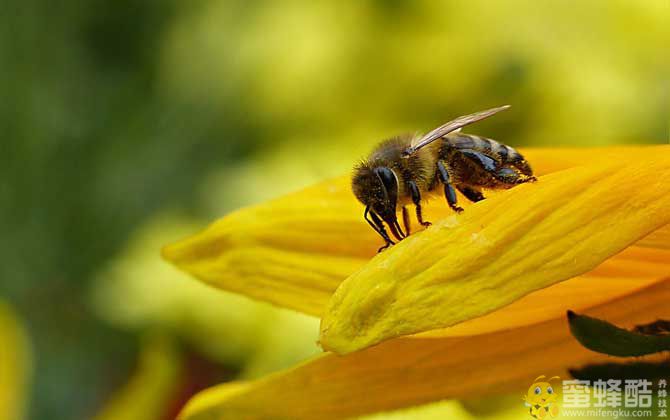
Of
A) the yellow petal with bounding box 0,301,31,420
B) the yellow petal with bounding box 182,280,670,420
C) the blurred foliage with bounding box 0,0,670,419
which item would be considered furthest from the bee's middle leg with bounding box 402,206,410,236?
the blurred foliage with bounding box 0,0,670,419

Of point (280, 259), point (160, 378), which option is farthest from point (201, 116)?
point (280, 259)

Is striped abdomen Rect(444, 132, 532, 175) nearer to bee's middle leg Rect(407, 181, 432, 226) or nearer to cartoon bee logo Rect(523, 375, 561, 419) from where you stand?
bee's middle leg Rect(407, 181, 432, 226)

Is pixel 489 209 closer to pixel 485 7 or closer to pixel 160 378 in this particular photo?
pixel 160 378

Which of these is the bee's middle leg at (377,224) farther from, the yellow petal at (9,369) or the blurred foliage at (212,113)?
the blurred foliage at (212,113)

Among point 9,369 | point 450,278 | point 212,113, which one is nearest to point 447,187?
point 450,278

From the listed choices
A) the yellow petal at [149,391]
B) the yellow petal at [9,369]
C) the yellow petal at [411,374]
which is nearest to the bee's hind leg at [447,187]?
the yellow petal at [411,374]

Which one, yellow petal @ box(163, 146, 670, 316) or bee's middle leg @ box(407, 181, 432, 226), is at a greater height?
bee's middle leg @ box(407, 181, 432, 226)
